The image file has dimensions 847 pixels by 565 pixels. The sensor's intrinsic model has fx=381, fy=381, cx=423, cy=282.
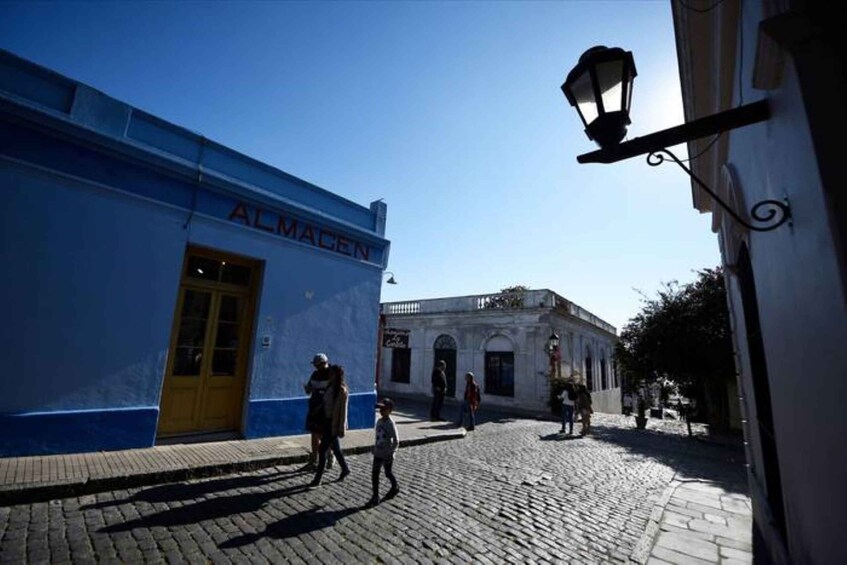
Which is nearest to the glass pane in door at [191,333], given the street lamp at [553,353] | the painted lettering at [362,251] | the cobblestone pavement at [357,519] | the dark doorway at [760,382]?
the cobblestone pavement at [357,519]

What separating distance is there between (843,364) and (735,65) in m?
3.00

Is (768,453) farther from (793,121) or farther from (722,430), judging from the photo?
(722,430)

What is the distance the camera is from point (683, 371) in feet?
47.1

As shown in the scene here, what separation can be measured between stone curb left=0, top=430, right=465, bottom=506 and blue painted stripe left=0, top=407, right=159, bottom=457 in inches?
57.8

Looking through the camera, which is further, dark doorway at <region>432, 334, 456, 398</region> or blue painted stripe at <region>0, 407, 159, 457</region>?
dark doorway at <region>432, 334, 456, 398</region>

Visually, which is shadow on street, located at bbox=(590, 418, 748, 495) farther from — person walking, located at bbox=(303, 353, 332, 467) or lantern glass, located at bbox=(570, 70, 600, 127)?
lantern glass, located at bbox=(570, 70, 600, 127)

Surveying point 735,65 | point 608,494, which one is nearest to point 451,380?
point 608,494

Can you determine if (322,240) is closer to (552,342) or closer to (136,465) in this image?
(136,465)

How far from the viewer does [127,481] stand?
4.81 m

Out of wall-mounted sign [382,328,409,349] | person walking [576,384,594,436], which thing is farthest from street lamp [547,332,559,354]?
wall-mounted sign [382,328,409,349]

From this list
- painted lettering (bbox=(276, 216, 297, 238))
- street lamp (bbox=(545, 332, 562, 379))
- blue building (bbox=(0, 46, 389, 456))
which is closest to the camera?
blue building (bbox=(0, 46, 389, 456))

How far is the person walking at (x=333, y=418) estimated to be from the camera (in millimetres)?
5527

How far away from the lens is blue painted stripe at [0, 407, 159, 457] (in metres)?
5.12

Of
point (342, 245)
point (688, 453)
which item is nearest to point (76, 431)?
point (342, 245)
